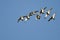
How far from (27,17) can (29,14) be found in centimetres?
5

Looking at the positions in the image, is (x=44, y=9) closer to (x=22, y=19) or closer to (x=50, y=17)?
(x=50, y=17)

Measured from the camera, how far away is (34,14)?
10.8 ft

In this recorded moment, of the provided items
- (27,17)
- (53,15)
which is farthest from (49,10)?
(27,17)

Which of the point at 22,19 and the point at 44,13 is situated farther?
the point at 22,19

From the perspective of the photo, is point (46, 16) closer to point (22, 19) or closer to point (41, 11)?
point (41, 11)

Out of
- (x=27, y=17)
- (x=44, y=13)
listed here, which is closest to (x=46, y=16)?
(x=44, y=13)

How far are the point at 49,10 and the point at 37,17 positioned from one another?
240 mm

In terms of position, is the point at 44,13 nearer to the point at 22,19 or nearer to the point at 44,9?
the point at 44,9

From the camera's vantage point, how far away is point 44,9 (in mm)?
3367

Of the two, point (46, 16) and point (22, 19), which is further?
point (22, 19)

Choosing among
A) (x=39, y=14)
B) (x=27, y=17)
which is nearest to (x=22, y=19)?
(x=27, y=17)

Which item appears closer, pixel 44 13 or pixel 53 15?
pixel 44 13

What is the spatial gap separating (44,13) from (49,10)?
0.25 m

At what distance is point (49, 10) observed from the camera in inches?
135
